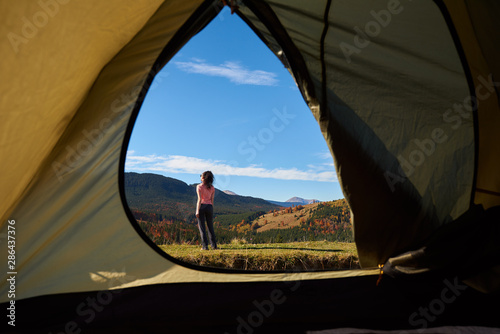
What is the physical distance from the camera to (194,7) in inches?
96.0

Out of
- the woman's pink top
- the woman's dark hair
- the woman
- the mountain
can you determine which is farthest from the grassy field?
the mountain

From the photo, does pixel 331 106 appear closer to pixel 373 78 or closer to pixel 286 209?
pixel 373 78

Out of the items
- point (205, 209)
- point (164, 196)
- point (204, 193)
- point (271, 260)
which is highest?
point (164, 196)

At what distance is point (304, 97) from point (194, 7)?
3.11 feet

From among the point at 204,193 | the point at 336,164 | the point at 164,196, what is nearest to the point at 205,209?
the point at 204,193

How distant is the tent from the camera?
80.7 inches

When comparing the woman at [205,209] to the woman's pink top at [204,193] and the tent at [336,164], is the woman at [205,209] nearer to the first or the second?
the woman's pink top at [204,193]

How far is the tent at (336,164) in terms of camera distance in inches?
80.7

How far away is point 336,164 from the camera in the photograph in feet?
7.98

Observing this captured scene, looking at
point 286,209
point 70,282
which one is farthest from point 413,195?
point 286,209

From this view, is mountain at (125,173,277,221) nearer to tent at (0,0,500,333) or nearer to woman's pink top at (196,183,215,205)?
woman's pink top at (196,183,215,205)

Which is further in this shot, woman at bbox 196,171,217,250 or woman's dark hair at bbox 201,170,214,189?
woman's dark hair at bbox 201,170,214,189

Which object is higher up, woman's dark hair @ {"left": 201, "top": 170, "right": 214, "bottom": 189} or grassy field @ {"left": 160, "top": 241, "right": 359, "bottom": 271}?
woman's dark hair @ {"left": 201, "top": 170, "right": 214, "bottom": 189}

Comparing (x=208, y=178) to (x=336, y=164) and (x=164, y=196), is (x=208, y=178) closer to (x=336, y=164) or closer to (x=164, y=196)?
(x=336, y=164)
